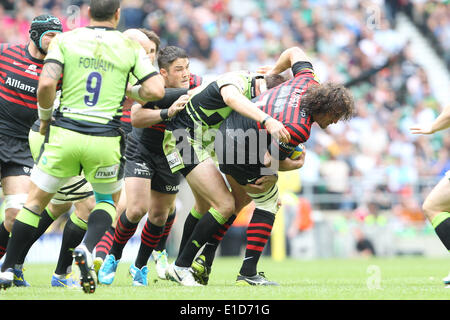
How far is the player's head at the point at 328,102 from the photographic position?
262 inches

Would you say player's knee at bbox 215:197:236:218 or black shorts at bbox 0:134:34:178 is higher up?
black shorts at bbox 0:134:34:178

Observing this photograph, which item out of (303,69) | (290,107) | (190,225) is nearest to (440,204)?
(290,107)

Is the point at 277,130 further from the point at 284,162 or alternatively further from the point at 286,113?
the point at 284,162

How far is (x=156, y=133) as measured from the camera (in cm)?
816

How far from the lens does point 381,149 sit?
18344 mm

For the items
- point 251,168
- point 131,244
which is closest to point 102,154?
point 251,168

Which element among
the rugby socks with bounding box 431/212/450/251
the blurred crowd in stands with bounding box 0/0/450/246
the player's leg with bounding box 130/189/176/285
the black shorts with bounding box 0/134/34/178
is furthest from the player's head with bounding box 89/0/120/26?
the blurred crowd in stands with bounding box 0/0/450/246

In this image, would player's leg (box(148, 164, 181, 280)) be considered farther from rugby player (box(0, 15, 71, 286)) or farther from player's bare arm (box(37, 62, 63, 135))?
player's bare arm (box(37, 62, 63, 135))

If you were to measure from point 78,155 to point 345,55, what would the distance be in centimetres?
1510

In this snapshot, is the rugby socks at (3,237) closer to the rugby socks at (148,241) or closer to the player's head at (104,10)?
the rugby socks at (148,241)

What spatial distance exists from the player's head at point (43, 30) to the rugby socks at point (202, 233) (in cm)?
222

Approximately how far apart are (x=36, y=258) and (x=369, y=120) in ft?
30.2

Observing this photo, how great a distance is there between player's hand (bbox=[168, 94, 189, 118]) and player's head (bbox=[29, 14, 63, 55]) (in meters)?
1.29

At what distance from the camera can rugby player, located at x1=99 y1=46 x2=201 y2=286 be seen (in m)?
7.89
